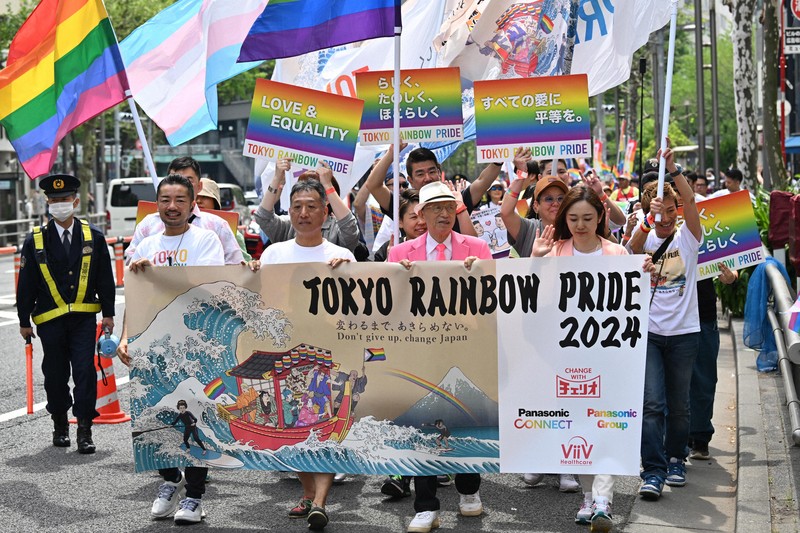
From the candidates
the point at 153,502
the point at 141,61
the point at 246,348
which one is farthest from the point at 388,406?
the point at 141,61

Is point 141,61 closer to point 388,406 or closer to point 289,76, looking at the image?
point 289,76

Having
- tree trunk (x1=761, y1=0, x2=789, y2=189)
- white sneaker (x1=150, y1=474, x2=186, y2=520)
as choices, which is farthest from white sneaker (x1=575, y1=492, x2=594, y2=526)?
tree trunk (x1=761, y1=0, x2=789, y2=189)

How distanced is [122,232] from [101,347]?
83.1 feet

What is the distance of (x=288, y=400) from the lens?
6.46m

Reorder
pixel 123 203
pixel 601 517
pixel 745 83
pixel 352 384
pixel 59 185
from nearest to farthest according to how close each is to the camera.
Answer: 1. pixel 601 517
2. pixel 352 384
3. pixel 59 185
4. pixel 745 83
5. pixel 123 203

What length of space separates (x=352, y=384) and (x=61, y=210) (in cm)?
338

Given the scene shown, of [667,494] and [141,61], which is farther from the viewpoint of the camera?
[141,61]

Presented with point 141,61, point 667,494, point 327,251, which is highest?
point 141,61

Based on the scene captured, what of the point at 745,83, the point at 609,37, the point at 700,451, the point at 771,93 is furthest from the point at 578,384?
the point at 745,83

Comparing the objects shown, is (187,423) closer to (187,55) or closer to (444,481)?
(444,481)

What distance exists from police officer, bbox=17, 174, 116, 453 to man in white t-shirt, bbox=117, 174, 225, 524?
1.91 meters

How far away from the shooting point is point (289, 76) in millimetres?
12070

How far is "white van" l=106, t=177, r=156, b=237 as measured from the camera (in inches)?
1305

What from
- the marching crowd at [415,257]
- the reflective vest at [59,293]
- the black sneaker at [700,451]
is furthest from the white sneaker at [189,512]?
→ the black sneaker at [700,451]
